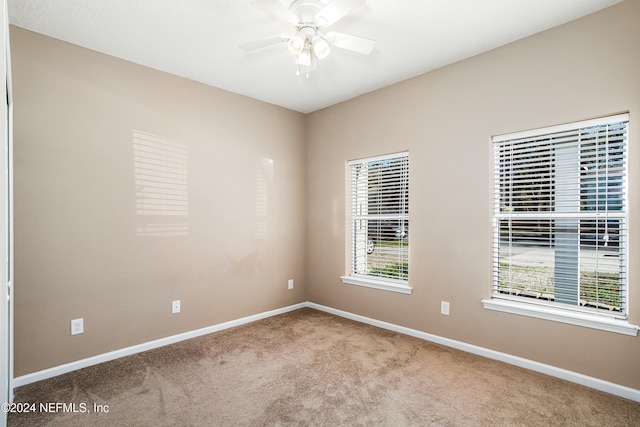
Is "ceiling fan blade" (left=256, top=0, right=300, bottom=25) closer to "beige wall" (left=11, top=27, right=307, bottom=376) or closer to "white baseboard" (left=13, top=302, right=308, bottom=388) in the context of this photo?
"beige wall" (left=11, top=27, right=307, bottom=376)

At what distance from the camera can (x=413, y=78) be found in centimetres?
Result: 350

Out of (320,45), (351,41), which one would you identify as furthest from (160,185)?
(351,41)

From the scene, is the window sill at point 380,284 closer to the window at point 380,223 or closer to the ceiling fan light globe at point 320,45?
the window at point 380,223

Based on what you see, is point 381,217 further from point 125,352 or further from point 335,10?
point 125,352

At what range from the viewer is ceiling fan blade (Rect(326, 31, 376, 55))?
2340 mm

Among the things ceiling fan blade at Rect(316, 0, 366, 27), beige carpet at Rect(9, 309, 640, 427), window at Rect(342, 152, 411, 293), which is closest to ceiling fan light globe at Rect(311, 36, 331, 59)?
ceiling fan blade at Rect(316, 0, 366, 27)

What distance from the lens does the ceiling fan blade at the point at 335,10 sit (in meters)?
2.01

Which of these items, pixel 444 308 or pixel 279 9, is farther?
pixel 444 308

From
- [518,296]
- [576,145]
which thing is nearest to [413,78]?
[576,145]

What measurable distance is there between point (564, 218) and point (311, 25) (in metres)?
2.38

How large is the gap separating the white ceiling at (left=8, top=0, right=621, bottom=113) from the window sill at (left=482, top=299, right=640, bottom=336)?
7.17 ft

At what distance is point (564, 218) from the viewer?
2.66 metres

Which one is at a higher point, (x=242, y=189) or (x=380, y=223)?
(x=242, y=189)

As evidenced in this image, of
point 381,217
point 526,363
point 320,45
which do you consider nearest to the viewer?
point 320,45
